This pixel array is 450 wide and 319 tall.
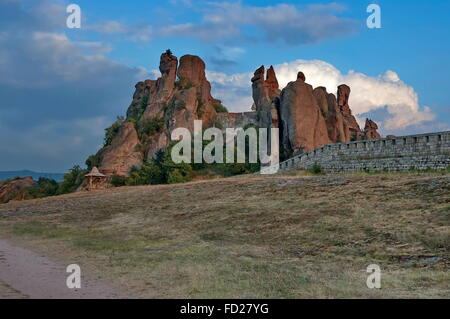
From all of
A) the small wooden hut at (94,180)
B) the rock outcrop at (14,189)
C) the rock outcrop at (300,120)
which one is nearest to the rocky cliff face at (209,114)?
the rock outcrop at (300,120)

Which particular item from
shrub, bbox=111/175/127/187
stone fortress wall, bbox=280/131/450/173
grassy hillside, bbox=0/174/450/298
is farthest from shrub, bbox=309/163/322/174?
shrub, bbox=111/175/127/187

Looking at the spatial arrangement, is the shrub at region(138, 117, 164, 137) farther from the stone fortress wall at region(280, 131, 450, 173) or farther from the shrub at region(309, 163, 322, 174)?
the shrub at region(309, 163, 322, 174)

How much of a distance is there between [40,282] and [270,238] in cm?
842

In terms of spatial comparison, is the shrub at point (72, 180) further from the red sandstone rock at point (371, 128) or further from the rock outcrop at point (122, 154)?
the red sandstone rock at point (371, 128)

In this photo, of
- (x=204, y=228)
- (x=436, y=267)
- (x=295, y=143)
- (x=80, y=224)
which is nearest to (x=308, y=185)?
(x=204, y=228)

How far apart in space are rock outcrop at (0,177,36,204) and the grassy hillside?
42016mm

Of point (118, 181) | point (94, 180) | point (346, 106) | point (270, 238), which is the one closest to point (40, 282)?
point (270, 238)

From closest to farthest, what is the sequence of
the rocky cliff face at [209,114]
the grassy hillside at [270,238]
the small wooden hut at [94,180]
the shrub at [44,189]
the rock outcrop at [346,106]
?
the grassy hillside at [270,238]
the small wooden hut at [94,180]
the rocky cliff face at [209,114]
the shrub at [44,189]
the rock outcrop at [346,106]

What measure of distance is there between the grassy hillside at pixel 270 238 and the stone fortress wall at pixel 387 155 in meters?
5.44

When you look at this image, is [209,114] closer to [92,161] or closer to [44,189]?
[92,161]

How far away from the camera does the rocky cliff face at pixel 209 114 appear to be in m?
56.0

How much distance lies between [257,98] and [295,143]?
20197mm

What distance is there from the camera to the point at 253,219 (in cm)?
2081
